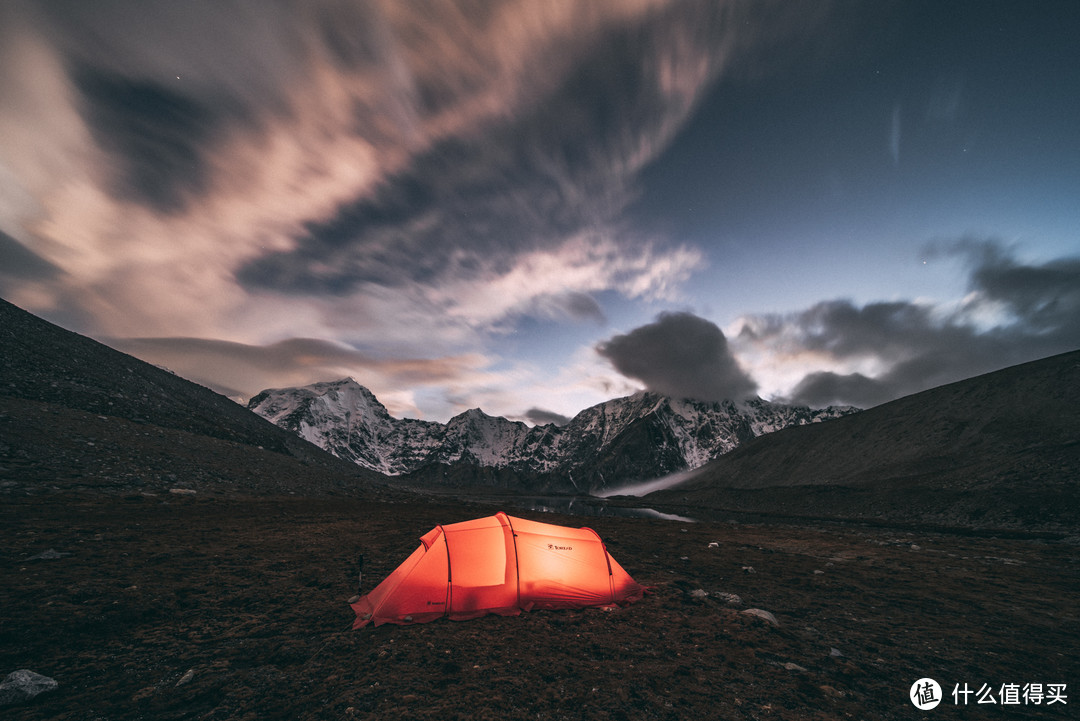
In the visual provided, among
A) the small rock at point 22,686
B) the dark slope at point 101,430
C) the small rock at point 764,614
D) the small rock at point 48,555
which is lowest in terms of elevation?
the small rock at point 764,614

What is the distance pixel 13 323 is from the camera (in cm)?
3581

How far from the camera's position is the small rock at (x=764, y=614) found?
950cm

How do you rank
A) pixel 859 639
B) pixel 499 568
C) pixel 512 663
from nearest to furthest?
pixel 512 663 < pixel 859 639 < pixel 499 568

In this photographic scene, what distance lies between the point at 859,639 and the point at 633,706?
6.74 metres

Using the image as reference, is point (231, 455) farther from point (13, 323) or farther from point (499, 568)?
point (499, 568)

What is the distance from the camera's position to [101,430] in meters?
26.2

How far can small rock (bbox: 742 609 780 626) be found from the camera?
31.2 feet

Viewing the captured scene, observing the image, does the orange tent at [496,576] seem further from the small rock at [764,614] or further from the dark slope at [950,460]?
the dark slope at [950,460]

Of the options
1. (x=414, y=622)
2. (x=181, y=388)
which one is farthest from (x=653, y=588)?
(x=181, y=388)

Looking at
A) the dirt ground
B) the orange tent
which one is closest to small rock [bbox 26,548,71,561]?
the dirt ground

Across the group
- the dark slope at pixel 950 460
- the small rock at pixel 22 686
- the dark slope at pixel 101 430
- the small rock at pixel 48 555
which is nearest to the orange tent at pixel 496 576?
the small rock at pixel 22 686

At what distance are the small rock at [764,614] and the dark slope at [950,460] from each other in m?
47.2

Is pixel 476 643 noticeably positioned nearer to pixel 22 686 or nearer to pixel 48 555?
pixel 22 686

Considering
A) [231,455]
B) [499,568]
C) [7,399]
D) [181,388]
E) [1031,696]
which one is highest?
[181,388]
